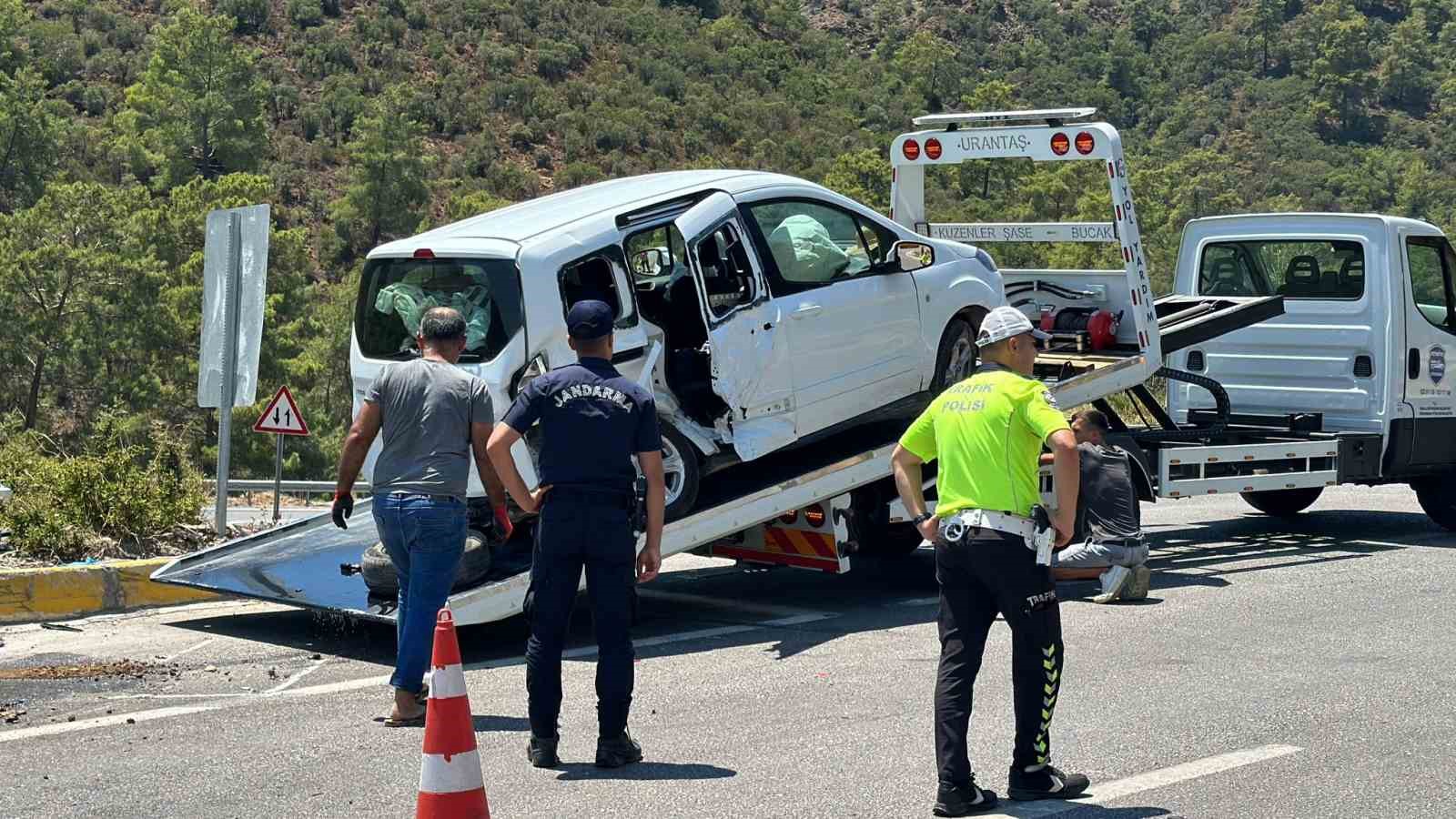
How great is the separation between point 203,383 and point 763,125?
192 feet

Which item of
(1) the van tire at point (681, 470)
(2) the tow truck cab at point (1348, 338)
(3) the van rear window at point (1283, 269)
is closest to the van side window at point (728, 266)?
(1) the van tire at point (681, 470)

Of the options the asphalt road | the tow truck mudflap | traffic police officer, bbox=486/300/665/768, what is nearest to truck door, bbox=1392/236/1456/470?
the asphalt road

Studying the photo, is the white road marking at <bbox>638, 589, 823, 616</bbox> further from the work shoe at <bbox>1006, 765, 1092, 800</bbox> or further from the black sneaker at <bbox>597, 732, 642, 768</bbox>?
the work shoe at <bbox>1006, 765, 1092, 800</bbox>

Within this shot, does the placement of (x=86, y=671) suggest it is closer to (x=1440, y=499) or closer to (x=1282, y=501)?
(x=1282, y=501)

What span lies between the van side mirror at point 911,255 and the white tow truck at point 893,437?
2 cm

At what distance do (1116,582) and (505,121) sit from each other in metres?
55.5

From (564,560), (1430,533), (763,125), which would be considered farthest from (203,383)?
(763,125)

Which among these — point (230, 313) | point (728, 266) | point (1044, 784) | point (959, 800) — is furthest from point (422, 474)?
point (230, 313)

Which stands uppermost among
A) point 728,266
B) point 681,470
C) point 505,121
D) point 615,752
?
point 505,121

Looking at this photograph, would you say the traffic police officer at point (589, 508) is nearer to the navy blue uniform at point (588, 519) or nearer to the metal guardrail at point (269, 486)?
the navy blue uniform at point (588, 519)

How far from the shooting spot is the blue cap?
6.24m

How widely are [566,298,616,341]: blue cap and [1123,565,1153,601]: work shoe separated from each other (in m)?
5.00

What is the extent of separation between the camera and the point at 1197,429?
12375 millimetres

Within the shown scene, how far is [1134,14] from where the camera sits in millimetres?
96312
